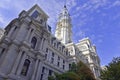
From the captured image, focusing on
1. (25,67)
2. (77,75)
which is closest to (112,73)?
(77,75)

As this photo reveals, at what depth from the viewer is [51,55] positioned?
37.2m

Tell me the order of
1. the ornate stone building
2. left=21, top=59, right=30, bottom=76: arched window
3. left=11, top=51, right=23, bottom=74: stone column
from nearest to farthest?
left=11, top=51, right=23, bottom=74: stone column < the ornate stone building < left=21, top=59, right=30, bottom=76: arched window

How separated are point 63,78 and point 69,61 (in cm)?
1970

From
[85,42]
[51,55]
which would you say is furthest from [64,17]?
[51,55]

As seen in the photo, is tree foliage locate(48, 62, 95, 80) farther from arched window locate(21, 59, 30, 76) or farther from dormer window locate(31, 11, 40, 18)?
dormer window locate(31, 11, 40, 18)

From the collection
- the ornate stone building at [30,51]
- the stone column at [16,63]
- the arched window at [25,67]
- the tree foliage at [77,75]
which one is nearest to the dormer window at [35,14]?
the ornate stone building at [30,51]

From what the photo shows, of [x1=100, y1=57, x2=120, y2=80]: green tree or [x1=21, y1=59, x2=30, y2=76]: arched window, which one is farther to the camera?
[x1=21, y1=59, x2=30, y2=76]: arched window

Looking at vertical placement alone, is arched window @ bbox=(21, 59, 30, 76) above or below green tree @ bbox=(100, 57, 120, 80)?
above

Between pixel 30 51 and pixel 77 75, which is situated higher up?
pixel 30 51

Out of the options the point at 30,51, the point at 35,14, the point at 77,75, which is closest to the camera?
the point at 77,75

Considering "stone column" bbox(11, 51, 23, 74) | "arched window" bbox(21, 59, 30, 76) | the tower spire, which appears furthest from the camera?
the tower spire

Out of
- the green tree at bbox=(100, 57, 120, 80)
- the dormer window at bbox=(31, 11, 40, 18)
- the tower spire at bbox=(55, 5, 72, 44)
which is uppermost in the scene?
the tower spire at bbox=(55, 5, 72, 44)

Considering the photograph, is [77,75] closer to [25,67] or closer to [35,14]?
[25,67]

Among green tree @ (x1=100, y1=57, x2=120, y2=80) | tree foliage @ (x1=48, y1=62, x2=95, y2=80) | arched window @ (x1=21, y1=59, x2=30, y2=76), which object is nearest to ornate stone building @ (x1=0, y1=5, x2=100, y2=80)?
arched window @ (x1=21, y1=59, x2=30, y2=76)
